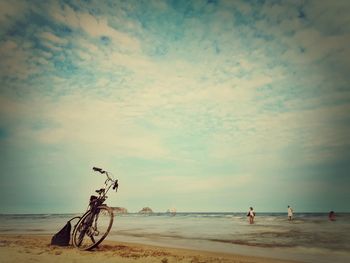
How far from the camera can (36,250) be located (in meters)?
9.55

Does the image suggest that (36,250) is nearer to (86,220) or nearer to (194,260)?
(86,220)

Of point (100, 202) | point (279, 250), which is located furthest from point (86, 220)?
point (279, 250)

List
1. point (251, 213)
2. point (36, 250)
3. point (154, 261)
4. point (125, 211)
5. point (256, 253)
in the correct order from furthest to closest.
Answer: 1. point (125, 211)
2. point (251, 213)
3. point (256, 253)
4. point (36, 250)
5. point (154, 261)

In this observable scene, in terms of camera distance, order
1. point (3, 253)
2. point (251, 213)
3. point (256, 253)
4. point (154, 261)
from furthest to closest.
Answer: point (251, 213) < point (256, 253) < point (3, 253) < point (154, 261)

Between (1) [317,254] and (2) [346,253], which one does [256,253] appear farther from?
(2) [346,253]

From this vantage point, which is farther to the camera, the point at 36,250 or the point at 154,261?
the point at 36,250

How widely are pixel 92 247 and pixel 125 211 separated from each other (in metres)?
138

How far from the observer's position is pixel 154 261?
801cm

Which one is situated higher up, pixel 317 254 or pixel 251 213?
pixel 251 213

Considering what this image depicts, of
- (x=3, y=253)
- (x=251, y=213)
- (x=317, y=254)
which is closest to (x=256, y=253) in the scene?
(x=317, y=254)

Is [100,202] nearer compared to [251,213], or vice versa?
[100,202]

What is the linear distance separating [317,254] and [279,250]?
1.28m

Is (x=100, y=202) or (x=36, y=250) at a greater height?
(x=100, y=202)

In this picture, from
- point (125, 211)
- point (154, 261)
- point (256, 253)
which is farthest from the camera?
point (125, 211)
